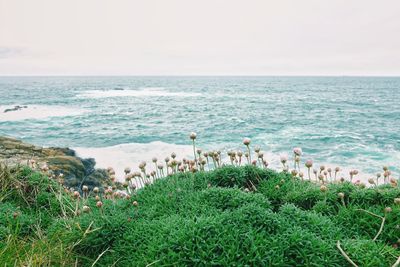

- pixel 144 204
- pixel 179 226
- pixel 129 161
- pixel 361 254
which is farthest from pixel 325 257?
pixel 129 161

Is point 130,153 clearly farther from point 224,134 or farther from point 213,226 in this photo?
point 213,226

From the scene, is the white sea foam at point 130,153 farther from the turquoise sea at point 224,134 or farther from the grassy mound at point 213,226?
the grassy mound at point 213,226

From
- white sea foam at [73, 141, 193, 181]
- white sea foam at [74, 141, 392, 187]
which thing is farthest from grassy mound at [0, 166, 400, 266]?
white sea foam at [73, 141, 193, 181]

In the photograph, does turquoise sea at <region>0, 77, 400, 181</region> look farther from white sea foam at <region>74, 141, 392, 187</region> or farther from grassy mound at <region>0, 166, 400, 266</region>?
grassy mound at <region>0, 166, 400, 266</region>

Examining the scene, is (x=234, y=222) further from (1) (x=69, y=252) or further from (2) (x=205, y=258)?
(1) (x=69, y=252)

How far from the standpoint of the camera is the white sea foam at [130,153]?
17.2m

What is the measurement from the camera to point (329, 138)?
78.1 feet

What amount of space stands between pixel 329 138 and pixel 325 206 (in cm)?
2154

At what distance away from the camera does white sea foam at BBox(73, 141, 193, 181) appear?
1723 centimetres

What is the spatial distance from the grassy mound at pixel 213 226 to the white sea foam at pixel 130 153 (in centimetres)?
1157

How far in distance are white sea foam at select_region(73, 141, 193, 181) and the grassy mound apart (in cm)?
1157

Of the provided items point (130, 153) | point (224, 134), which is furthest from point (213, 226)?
point (224, 134)

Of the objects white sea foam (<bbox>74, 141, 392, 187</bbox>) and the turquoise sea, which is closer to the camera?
white sea foam (<bbox>74, 141, 392, 187</bbox>)

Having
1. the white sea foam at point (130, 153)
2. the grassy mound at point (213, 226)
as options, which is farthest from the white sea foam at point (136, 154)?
the grassy mound at point (213, 226)
